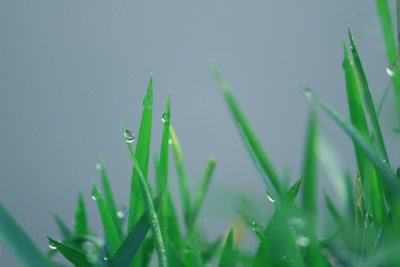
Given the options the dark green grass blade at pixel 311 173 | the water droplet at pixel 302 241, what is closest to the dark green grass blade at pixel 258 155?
the water droplet at pixel 302 241

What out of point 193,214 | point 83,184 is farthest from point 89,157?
point 193,214

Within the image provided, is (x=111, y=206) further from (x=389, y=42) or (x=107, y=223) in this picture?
(x=389, y=42)


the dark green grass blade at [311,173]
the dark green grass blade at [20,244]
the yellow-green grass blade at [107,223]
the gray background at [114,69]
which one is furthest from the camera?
the gray background at [114,69]

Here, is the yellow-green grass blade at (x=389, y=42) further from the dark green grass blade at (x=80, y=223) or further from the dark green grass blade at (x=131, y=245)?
the dark green grass blade at (x=80, y=223)

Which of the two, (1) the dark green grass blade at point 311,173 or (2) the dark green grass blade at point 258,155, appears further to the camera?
(1) the dark green grass blade at point 311,173

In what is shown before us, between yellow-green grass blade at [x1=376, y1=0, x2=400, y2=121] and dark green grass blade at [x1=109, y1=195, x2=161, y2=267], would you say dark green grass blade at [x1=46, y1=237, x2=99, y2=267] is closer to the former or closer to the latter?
dark green grass blade at [x1=109, y1=195, x2=161, y2=267]

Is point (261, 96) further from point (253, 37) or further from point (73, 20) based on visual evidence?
point (73, 20)
